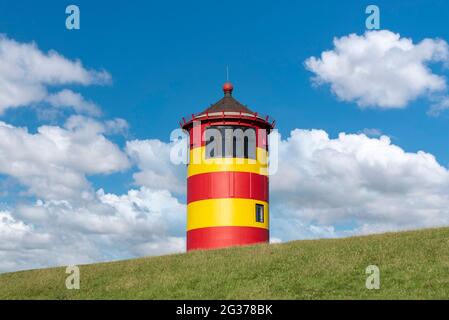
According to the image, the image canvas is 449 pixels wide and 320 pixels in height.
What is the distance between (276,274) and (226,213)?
36.9ft

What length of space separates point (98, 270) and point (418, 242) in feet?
48.1

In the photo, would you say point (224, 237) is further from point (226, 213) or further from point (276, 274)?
point (276, 274)

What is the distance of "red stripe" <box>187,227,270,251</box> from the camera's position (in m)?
35.5

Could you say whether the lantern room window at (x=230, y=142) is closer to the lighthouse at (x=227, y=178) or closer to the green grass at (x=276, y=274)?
the lighthouse at (x=227, y=178)

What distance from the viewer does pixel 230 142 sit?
36844 millimetres

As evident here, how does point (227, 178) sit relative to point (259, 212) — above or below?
above

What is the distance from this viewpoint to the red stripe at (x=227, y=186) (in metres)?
36.0

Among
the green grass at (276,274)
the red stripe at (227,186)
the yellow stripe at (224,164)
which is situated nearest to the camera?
the green grass at (276,274)

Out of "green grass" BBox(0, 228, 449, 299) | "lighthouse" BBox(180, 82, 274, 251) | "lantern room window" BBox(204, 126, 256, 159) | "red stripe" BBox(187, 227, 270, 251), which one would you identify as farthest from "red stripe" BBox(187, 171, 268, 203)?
"green grass" BBox(0, 228, 449, 299)

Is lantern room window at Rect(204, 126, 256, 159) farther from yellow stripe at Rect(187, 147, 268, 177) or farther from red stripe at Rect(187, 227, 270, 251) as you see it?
red stripe at Rect(187, 227, 270, 251)

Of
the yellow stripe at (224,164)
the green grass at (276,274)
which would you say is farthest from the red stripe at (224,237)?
the green grass at (276,274)

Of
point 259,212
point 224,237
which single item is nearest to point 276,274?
point 224,237

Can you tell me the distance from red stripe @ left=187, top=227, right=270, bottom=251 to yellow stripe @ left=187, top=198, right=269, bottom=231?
0.85 feet
